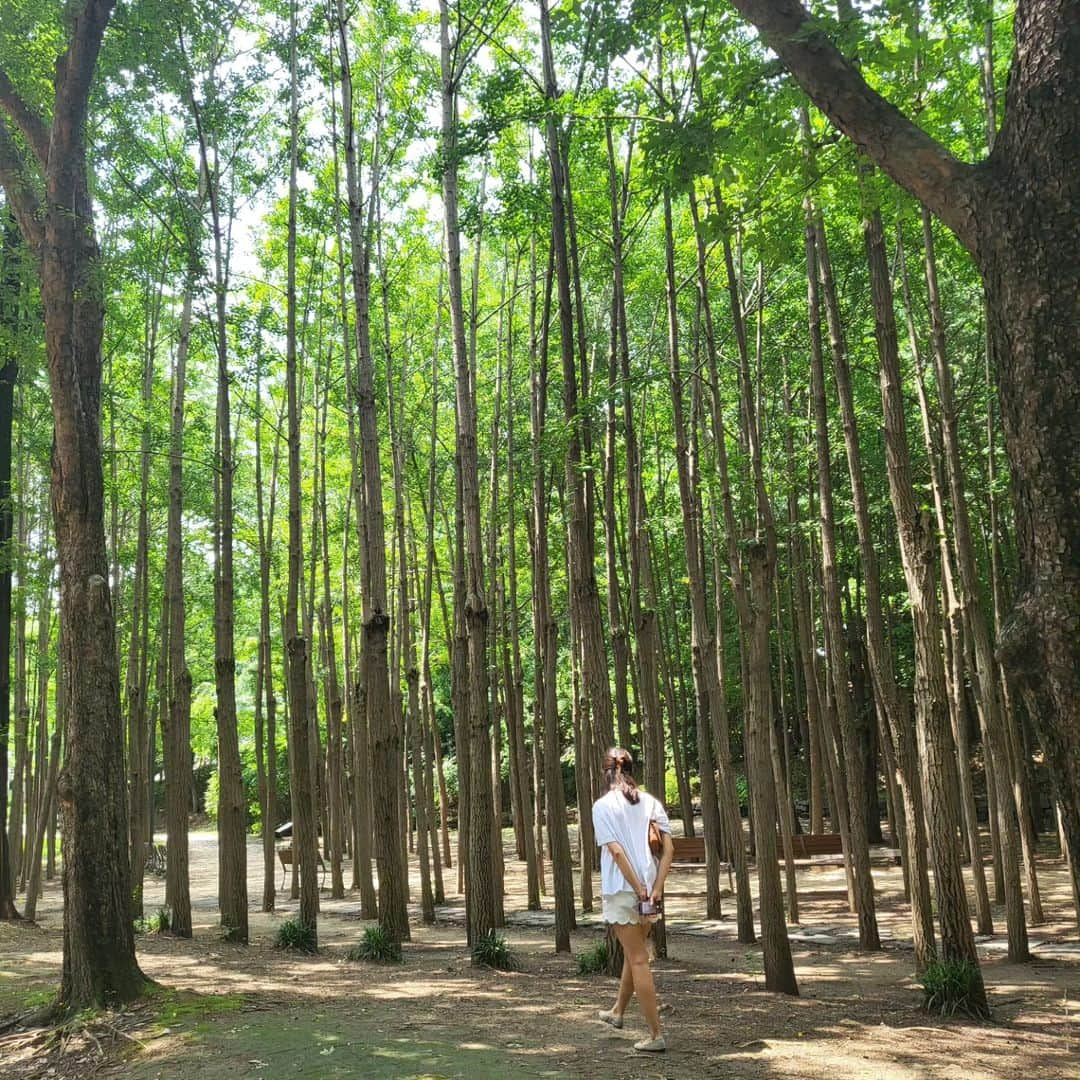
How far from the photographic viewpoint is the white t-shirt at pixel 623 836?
4977 millimetres

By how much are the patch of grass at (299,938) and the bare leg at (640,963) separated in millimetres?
5997

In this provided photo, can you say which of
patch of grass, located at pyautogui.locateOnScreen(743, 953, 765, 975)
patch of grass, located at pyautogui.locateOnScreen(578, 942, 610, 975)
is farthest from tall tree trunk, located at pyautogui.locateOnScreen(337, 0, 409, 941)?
patch of grass, located at pyautogui.locateOnScreen(743, 953, 765, 975)

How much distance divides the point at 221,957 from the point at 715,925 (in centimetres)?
575

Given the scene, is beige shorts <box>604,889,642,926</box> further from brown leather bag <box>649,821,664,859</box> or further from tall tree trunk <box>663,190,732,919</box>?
tall tree trunk <box>663,190,732,919</box>

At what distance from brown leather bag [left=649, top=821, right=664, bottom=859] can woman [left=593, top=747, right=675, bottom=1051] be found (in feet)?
0.07

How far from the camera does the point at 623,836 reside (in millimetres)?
5008

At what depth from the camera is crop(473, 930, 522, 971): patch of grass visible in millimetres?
8500

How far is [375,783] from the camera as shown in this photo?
9.89m

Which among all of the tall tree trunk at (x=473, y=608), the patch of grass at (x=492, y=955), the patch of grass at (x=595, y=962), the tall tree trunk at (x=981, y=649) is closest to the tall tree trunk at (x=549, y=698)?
the tall tree trunk at (x=473, y=608)

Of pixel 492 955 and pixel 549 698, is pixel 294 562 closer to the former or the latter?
pixel 549 698

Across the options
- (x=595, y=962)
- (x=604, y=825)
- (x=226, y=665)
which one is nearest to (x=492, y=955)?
(x=595, y=962)

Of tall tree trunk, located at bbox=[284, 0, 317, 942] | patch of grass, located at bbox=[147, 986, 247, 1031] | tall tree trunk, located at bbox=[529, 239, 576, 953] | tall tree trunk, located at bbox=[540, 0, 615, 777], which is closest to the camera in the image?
patch of grass, located at bbox=[147, 986, 247, 1031]

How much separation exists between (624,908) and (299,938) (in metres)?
6.27

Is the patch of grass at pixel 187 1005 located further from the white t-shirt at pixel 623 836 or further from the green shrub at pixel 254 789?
the green shrub at pixel 254 789
